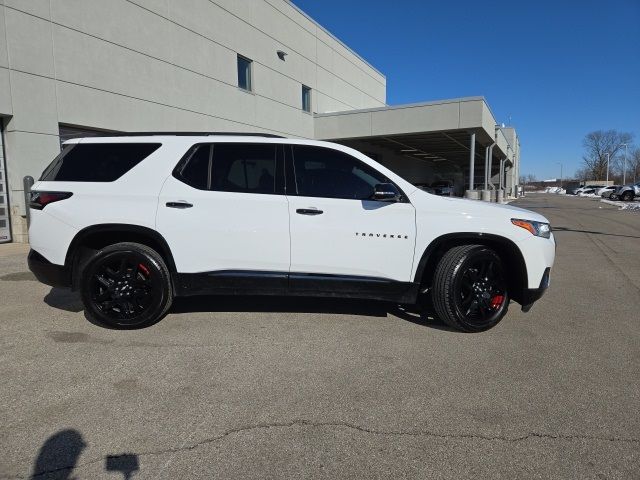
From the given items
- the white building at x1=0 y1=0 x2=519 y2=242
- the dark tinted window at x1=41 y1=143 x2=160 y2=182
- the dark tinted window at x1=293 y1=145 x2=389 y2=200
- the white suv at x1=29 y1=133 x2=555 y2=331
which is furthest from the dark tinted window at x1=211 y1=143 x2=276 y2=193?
the white building at x1=0 y1=0 x2=519 y2=242

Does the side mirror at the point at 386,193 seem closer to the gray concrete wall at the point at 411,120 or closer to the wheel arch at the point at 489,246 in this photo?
the wheel arch at the point at 489,246

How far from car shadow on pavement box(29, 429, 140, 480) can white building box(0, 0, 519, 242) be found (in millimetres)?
9823

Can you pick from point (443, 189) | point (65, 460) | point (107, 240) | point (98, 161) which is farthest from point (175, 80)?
point (65, 460)

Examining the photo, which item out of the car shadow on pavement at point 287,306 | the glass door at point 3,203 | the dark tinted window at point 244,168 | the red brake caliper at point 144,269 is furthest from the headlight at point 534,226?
the glass door at point 3,203

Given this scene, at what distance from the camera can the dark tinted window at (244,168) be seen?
4453mm

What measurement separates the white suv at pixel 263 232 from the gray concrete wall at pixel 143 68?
7.47 m

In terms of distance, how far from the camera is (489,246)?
4531 millimetres

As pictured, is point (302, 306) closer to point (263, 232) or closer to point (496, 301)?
point (263, 232)

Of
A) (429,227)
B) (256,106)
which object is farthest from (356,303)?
(256,106)

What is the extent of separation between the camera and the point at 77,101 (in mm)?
11578

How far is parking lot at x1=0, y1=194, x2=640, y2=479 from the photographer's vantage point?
8.16 feet

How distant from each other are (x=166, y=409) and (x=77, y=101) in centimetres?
1101

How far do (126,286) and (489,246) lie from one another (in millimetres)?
3616

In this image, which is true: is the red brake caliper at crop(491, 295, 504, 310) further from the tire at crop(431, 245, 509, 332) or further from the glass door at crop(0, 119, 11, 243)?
the glass door at crop(0, 119, 11, 243)
